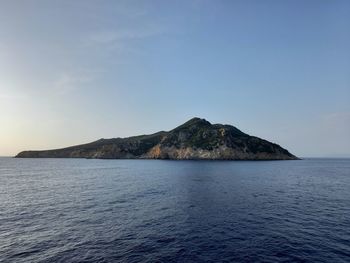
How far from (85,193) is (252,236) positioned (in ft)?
149

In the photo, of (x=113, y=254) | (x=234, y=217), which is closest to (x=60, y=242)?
(x=113, y=254)

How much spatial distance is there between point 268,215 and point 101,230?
2617cm

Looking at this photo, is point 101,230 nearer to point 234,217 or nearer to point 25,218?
point 25,218

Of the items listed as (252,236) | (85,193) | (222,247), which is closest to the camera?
(222,247)

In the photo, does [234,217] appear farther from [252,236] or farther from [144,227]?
[144,227]

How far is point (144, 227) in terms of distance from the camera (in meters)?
34.7

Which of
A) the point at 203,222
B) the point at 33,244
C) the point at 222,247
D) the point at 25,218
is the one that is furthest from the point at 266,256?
the point at 25,218

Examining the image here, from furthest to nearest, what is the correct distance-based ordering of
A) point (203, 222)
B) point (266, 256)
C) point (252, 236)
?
1. point (203, 222)
2. point (252, 236)
3. point (266, 256)

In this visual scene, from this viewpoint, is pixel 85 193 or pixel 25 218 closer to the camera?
pixel 25 218

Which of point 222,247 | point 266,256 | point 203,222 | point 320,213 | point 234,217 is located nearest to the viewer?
point 266,256

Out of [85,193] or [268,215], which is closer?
[268,215]

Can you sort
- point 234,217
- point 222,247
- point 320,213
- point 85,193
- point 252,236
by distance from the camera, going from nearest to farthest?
point 222,247 < point 252,236 < point 234,217 < point 320,213 < point 85,193

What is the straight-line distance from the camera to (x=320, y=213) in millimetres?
43562

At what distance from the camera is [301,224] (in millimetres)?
36750
